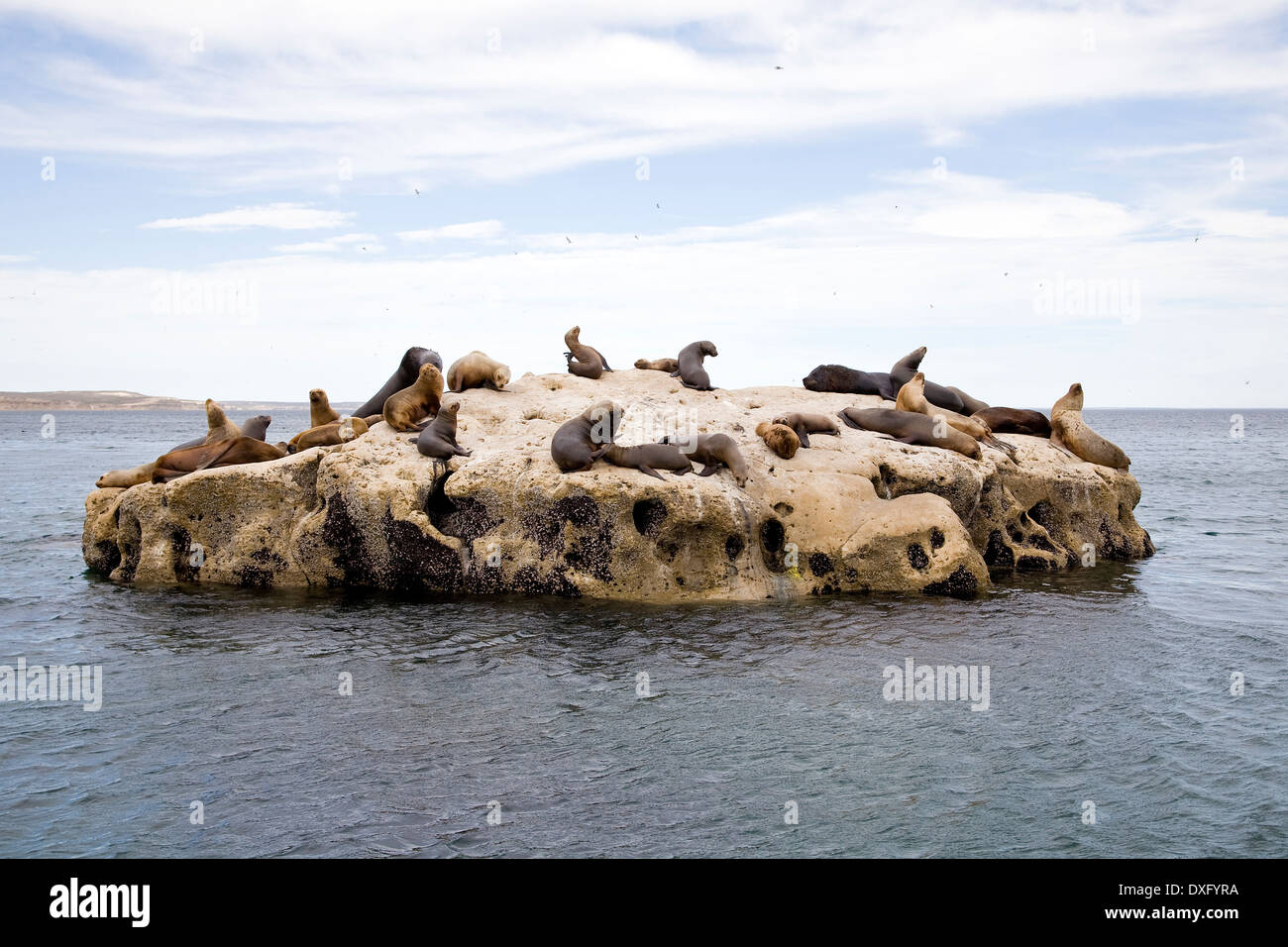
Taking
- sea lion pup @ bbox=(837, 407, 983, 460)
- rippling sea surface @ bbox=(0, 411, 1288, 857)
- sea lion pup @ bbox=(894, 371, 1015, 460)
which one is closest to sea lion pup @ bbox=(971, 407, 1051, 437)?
sea lion pup @ bbox=(894, 371, 1015, 460)

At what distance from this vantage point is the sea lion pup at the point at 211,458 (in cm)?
1587

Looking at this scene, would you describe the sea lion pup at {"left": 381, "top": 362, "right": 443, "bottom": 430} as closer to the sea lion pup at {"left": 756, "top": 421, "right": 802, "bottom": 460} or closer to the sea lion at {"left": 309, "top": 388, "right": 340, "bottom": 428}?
the sea lion at {"left": 309, "top": 388, "right": 340, "bottom": 428}

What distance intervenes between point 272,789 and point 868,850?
176 inches

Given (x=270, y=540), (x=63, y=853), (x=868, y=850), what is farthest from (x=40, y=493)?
(x=868, y=850)

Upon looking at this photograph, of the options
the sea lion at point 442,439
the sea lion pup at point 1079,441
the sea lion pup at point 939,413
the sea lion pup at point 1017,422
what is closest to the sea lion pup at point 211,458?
the sea lion at point 442,439

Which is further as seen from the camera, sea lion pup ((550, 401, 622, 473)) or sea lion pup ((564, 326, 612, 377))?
sea lion pup ((564, 326, 612, 377))

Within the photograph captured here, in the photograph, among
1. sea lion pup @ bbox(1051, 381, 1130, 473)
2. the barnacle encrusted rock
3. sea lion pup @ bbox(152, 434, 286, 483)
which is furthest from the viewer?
sea lion pup @ bbox(1051, 381, 1130, 473)

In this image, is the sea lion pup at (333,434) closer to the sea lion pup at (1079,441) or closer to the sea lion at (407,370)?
the sea lion at (407,370)

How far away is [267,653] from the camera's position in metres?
11.3

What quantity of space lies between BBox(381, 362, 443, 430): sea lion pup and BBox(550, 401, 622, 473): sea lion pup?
7.86 ft

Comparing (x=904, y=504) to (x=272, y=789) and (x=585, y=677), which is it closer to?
(x=585, y=677)

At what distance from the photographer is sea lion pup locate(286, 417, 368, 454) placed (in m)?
16.1

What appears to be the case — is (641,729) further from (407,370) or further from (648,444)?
(407,370)

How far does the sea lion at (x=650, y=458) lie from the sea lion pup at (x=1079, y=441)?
8272 millimetres
